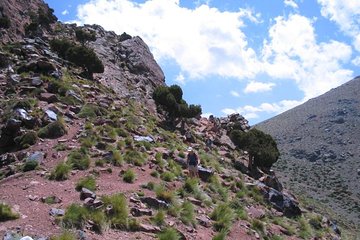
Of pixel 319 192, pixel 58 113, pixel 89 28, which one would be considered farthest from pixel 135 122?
pixel 319 192

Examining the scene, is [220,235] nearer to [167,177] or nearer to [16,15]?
[167,177]

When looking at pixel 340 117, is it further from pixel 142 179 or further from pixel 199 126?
pixel 142 179

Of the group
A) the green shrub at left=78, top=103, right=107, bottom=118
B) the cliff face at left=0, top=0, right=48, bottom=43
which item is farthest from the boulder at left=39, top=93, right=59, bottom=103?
the cliff face at left=0, top=0, right=48, bottom=43

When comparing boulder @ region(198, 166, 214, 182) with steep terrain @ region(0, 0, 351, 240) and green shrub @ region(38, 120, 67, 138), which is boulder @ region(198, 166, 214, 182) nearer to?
steep terrain @ region(0, 0, 351, 240)

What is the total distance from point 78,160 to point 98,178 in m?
1.85

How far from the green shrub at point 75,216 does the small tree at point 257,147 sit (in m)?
33.4

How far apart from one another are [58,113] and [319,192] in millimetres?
70679

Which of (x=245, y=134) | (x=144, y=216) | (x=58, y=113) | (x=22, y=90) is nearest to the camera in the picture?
(x=144, y=216)

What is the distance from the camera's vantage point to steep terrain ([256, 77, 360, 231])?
277ft

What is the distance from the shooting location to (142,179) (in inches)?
767

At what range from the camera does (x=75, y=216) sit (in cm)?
1203

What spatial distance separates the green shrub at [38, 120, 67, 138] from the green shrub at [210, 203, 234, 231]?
10520 mm

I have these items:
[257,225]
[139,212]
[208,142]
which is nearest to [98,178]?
[139,212]

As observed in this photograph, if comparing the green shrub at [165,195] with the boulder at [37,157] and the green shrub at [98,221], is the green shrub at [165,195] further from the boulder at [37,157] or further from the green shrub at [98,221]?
the boulder at [37,157]
